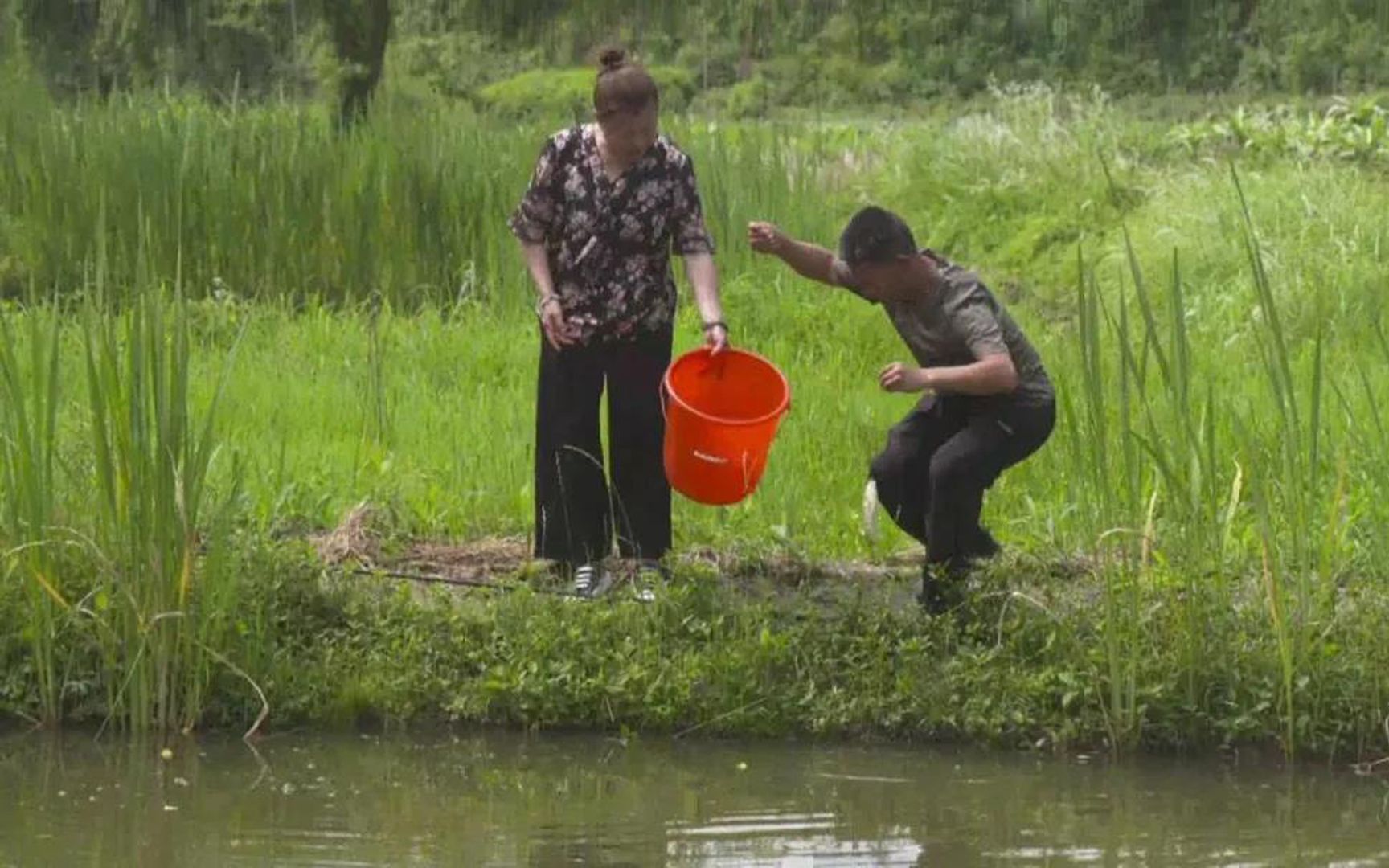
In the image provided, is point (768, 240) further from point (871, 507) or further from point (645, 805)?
point (645, 805)

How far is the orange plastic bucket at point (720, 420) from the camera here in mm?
6863

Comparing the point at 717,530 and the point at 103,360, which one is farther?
the point at 717,530

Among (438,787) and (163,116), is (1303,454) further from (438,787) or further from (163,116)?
(163,116)

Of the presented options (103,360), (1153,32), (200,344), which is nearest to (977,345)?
(103,360)

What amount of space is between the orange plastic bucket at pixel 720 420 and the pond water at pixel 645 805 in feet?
2.41

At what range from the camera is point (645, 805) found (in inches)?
243

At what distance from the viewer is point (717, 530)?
26.8 feet

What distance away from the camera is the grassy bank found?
6.50m

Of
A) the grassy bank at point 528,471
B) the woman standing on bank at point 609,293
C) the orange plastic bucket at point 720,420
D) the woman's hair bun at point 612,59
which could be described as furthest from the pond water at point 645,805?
the woman's hair bun at point 612,59

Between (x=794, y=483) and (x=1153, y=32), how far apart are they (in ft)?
66.3

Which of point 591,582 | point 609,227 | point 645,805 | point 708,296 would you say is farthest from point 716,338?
point 645,805

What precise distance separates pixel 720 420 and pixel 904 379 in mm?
667

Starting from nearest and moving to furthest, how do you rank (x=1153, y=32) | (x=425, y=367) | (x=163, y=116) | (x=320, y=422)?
(x=320, y=422) → (x=425, y=367) → (x=163, y=116) → (x=1153, y=32)

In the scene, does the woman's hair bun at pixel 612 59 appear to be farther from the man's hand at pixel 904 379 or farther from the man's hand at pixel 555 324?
the man's hand at pixel 904 379
